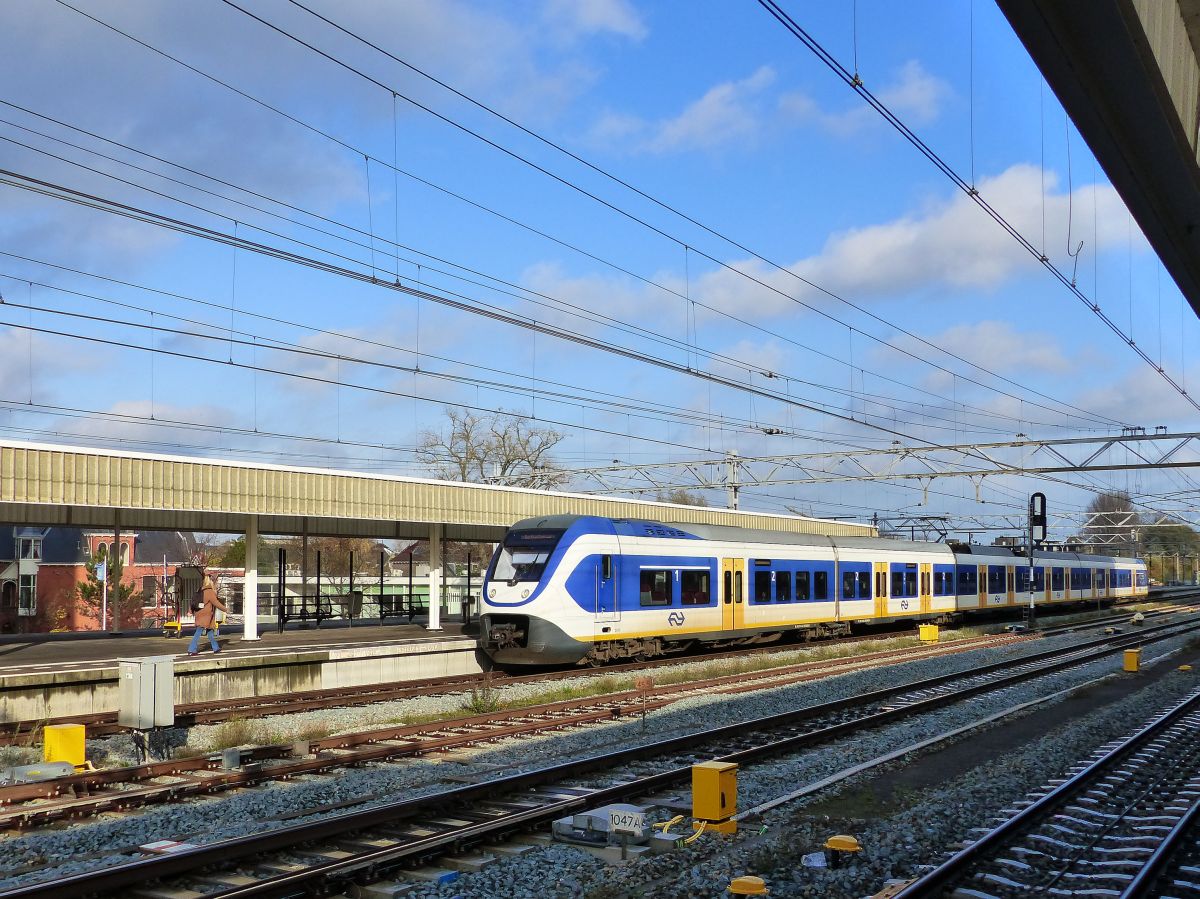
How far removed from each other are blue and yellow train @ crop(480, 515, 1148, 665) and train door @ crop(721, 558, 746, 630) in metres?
0.02

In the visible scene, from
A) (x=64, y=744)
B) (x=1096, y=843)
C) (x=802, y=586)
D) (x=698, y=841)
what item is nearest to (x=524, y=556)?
(x=802, y=586)

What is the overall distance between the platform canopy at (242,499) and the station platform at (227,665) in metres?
2.75

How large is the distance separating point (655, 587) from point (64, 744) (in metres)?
12.7

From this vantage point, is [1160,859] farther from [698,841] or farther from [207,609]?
[207,609]

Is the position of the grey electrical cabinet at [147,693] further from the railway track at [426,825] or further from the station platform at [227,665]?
Answer: the station platform at [227,665]

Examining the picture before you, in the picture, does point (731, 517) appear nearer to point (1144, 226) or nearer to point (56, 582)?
point (1144, 226)

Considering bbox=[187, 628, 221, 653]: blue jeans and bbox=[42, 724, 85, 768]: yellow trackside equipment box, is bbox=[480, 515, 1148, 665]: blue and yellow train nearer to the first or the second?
bbox=[187, 628, 221, 653]: blue jeans

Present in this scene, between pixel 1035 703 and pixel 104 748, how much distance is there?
1351cm

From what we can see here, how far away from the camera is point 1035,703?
16750 mm

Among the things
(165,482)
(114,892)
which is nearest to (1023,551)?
(165,482)

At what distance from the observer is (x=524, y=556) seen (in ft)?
67.9

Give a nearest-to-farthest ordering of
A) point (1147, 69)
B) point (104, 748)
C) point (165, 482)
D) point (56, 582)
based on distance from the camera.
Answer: point (1147, 69) → point (104, 748) → point (165, 482) → point (56, 582)

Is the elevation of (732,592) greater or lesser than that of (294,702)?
greater

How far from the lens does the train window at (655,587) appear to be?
22016 mm
